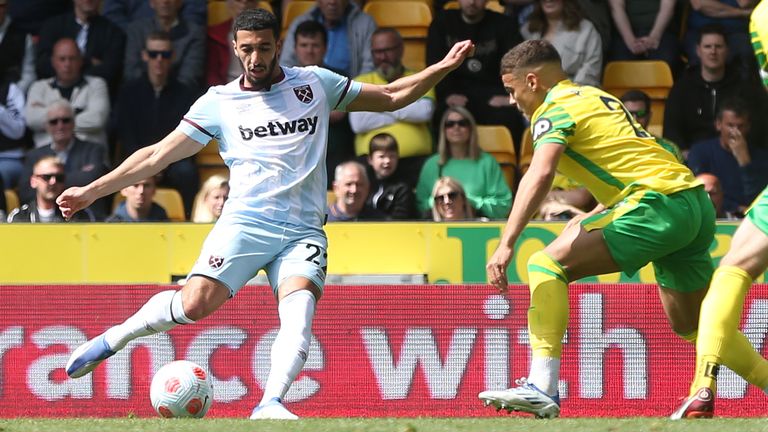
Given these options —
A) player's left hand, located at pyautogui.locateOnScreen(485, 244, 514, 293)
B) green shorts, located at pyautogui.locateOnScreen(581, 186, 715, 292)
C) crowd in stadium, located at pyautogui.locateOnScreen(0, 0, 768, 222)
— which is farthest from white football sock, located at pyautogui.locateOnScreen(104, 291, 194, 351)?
crowd in stadium, located at pyautogui.locateOnScreen(0, 0, 768, 222)

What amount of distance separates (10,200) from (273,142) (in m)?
4.94

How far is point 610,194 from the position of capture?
6.42 metres

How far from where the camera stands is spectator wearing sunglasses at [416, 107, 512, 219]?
10.4 meters

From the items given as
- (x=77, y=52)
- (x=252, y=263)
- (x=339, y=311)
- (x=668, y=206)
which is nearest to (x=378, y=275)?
(x=339, y=311)

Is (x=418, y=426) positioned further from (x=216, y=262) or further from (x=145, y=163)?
(x=145, y=163)

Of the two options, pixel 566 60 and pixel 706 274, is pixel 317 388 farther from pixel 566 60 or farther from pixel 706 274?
pixel 566 60

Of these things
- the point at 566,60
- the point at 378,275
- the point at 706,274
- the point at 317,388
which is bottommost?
the point at 317,388

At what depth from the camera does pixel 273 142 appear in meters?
6.71

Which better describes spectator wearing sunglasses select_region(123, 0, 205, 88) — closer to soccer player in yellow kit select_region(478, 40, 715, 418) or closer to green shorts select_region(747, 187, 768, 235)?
soccer player in yellow kit select_region(478, 40, 715, 418)

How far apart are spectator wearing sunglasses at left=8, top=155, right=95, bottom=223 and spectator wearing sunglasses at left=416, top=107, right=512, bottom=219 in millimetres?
2563

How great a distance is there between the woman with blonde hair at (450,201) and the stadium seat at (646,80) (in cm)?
254

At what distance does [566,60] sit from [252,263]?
18.4 ft

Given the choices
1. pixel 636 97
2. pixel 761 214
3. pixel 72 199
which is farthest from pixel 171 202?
pixel 761 214

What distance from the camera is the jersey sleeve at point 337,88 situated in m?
6.93
